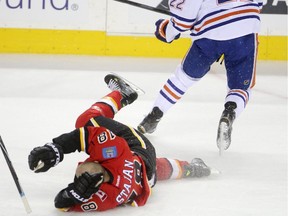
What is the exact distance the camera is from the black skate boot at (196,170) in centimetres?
281

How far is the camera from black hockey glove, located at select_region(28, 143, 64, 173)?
2.25 m

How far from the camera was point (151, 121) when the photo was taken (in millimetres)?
3451

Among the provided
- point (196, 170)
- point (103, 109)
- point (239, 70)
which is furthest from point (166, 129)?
point (196, 170)

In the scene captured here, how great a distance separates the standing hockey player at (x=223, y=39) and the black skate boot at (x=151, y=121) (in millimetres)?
135

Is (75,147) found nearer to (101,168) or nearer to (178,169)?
(101,168)

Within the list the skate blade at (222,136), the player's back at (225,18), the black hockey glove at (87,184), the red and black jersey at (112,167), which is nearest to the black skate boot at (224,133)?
the skate blade at (222,136)

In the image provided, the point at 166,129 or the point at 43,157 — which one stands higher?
the point at 43,157

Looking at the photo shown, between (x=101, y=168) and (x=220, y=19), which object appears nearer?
(x=101, y=168)

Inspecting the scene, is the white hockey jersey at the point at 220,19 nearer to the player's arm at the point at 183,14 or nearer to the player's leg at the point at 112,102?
the player's arm at the point at 183,14

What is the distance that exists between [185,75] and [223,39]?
0.82 ft

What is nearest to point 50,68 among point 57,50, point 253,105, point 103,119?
point 57,50

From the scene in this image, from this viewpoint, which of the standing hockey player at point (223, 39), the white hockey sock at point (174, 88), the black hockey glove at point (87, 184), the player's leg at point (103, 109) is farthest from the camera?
the white hockey sock at point (174, 88)

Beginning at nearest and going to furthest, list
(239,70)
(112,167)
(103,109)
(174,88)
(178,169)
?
(112,167) → (178,169) → (103,109) → (239,70) → (174,88)

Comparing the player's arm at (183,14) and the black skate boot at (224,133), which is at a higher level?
the player's arm at (183,14)
